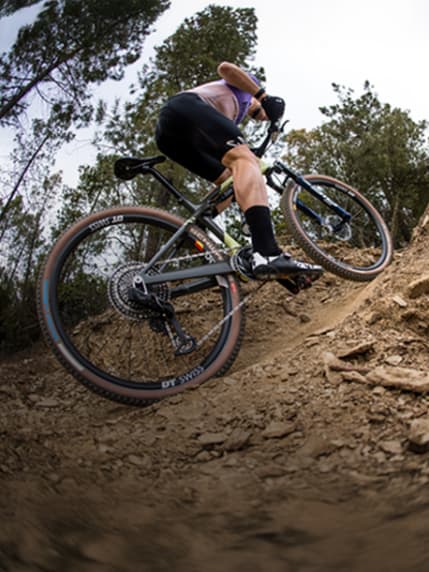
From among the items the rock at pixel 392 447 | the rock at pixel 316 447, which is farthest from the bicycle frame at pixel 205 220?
the rock at pixel 392 447

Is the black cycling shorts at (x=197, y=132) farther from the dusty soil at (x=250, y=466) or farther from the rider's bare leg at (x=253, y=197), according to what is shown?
the dusty soil at (x=250, y=466)

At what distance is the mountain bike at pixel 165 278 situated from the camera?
3.00 m

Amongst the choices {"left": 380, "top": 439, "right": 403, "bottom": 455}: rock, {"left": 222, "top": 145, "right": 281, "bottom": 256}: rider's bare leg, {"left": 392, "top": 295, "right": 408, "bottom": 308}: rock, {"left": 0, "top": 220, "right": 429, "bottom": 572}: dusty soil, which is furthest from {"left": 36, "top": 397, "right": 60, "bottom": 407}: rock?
{"left": 392, "top": 295, "right": 408, "bottom": 308}: rock

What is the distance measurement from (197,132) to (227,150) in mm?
240

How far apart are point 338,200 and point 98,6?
353 centimetres

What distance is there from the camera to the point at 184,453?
83.7 inches

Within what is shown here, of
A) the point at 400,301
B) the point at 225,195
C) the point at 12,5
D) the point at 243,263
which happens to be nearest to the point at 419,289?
the point at 400,301

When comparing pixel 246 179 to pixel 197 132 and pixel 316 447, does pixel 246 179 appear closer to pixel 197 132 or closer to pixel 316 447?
pixel 197 132

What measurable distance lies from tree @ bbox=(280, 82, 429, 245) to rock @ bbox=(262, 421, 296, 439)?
1086 centimetres

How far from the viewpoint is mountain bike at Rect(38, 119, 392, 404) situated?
9.84ft

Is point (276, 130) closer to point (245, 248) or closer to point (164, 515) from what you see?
point (245, 248)

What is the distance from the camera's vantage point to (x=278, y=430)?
218 cm

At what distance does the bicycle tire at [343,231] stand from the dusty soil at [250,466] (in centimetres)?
47


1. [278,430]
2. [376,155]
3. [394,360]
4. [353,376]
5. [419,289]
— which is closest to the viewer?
[278,430]
